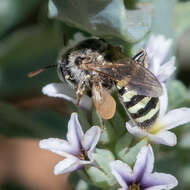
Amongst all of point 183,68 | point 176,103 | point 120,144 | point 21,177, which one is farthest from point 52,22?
point 21,177

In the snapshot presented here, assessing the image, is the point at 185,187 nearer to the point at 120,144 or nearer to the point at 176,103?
the point at 176,103

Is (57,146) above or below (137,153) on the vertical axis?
above

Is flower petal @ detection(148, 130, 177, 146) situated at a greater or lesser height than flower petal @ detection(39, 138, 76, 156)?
lesser

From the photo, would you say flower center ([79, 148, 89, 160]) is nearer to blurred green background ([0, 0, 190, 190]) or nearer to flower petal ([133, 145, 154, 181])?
flower petal ([133, 145, 154, 181])

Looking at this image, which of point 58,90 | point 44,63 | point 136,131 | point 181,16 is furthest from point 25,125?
point 136,131

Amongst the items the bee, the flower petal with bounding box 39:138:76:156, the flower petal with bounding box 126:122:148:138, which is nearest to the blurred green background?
the bee

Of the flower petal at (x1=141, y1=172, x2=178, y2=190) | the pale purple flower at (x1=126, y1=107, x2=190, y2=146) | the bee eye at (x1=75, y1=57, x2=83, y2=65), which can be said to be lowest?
the flower petal at (x1=141, y1=172, x2=178, y2=190)

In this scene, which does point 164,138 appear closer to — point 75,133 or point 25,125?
point 75,133
